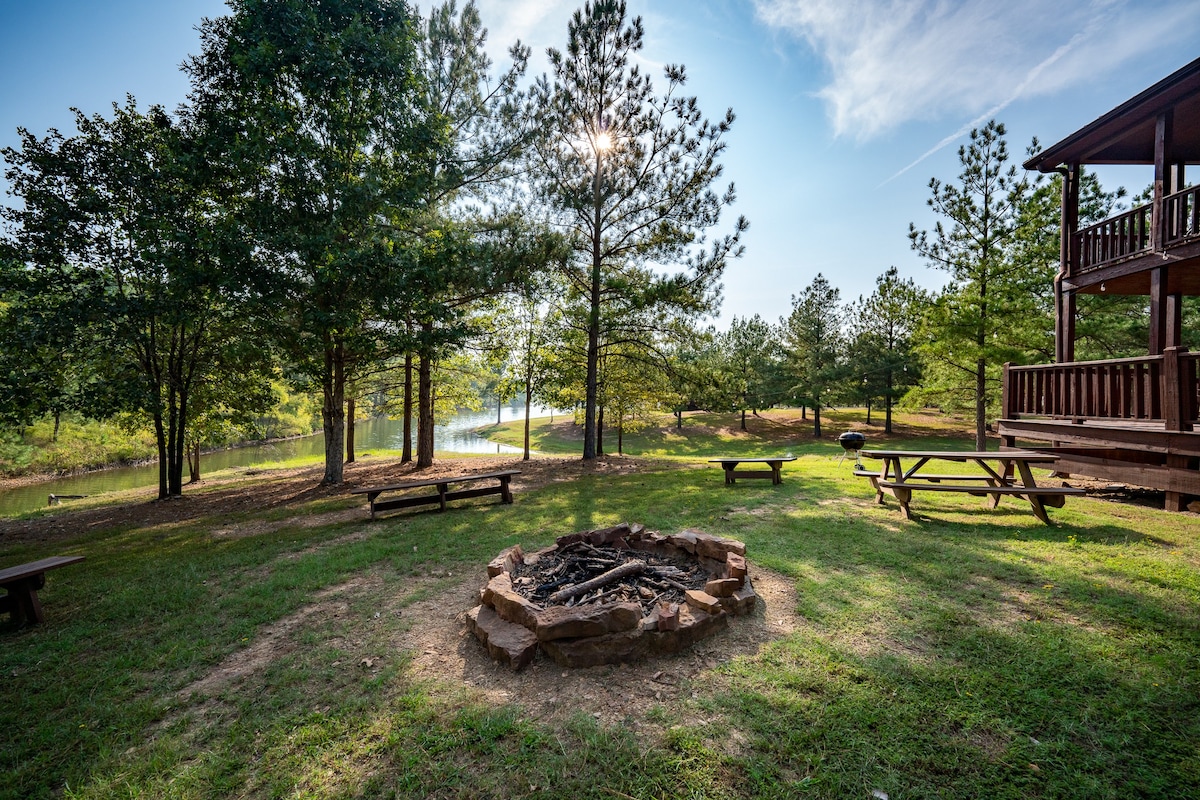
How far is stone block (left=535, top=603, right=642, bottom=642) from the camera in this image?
3301 millimetres

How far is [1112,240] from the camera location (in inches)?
313

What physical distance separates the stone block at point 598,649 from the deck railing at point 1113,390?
18.5ft

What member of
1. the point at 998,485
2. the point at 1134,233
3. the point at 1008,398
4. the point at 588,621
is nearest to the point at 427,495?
the point at 588,621

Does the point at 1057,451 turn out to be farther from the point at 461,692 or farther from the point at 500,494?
the point at 500,494

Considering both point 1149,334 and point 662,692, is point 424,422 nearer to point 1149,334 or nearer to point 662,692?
point 662,692

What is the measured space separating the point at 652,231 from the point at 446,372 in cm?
912

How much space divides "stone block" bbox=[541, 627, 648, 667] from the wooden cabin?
517 cm

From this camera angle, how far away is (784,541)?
19.2ft

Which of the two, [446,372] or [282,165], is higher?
[282,165]

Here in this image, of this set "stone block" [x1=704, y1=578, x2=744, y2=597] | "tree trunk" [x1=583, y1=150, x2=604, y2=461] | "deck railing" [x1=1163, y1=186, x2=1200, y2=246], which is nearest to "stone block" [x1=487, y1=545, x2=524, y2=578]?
"stone block" [x1=704, y1=578, x2=744, y2=597]

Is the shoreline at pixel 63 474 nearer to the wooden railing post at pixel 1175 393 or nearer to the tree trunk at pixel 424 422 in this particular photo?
the tree trunk at pixel 424 422

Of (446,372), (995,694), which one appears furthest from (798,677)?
(446,372)

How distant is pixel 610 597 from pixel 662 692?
1098mm

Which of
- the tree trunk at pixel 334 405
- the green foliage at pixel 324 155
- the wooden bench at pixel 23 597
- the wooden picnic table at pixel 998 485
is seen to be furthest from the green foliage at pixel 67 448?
the wooden picnic table at pixel 998 485
